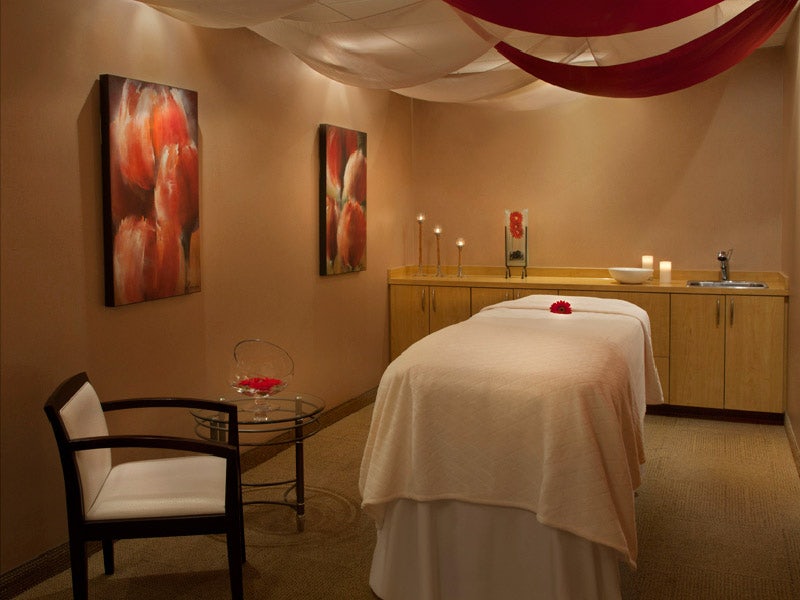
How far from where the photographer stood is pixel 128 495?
2.47 m

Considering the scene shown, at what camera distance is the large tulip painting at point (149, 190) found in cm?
309

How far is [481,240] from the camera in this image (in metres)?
6.05

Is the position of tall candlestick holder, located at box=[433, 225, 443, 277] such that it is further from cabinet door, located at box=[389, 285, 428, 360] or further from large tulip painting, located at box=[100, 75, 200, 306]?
large tulip painting, located at box=[100, 75, 200, 306]

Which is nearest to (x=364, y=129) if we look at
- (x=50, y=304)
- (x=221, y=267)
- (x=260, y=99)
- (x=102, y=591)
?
(x=260, y=99)

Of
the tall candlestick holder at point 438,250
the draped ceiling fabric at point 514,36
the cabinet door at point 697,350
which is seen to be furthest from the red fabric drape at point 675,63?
the tall candlestick holder at point 438,250

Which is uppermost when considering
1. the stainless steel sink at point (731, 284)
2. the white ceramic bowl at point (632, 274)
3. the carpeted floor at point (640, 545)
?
the white ceramic bowl at point (632, 274)

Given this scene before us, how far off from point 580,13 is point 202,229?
1.99 metres

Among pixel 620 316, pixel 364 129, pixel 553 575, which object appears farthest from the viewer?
pixel 364 129

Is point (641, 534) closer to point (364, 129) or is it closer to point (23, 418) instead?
point (23, 418)

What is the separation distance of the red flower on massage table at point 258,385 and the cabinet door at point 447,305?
253 centimetres

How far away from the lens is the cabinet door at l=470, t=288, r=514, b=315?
5449 mm

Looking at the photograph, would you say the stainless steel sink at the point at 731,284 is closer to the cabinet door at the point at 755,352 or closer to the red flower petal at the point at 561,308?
the cabinet door at the point at 755,352

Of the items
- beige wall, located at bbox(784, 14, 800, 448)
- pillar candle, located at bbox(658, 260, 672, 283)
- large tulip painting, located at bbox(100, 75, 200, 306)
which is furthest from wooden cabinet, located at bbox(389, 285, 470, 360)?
large tulip painting, located at bbox(100, 75, 200, 306)

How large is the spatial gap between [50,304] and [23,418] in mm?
413
